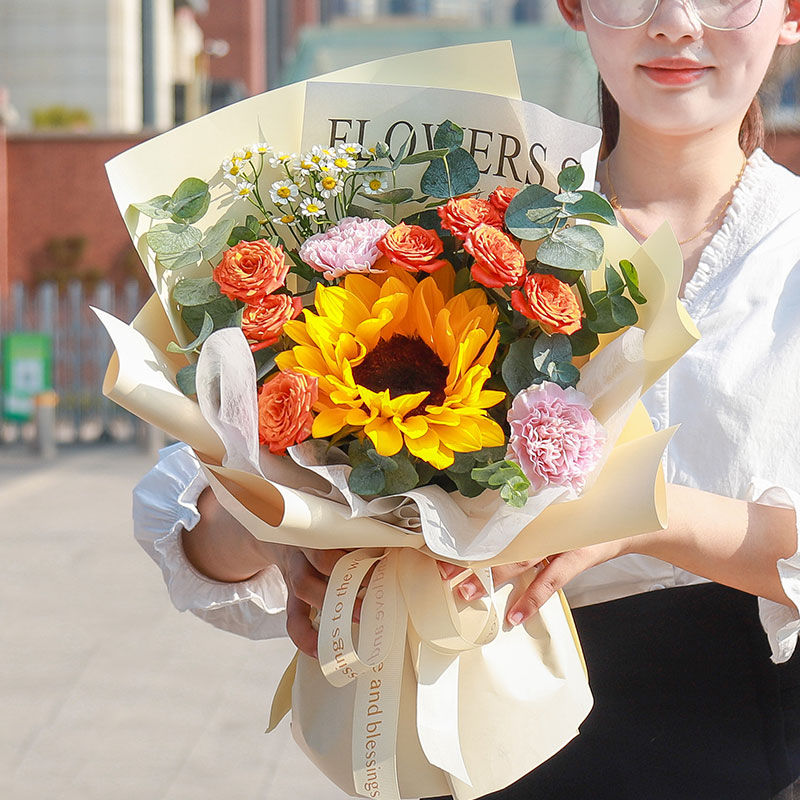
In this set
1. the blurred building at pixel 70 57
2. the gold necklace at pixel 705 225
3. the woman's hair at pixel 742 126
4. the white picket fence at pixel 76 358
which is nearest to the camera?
the gold necklace at pixel 705 225

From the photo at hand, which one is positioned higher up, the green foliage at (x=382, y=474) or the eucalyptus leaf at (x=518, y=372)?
the eucalyptus leaf at (x=518, y=372)

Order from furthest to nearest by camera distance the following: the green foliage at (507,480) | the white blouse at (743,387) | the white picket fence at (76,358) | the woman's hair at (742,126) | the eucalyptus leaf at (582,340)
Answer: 1. the white picket fence at (76,358)
2. the woman's hair at (742,126)
3. the white blouse at (743,387)
4. the eucalyptus leaf at (582,340)
5. the green foliage at (507,480)

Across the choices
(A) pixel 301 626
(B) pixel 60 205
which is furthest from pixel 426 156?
(B) pixel 60 205

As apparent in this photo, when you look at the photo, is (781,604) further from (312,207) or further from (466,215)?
(312,207)


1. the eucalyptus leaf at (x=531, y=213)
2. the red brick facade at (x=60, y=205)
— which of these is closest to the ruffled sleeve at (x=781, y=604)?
the eucalyptus leaf at (x=531, y=213)

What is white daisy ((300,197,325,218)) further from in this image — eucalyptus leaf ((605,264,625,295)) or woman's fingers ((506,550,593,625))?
woman's fingers ((506,550,593,625))

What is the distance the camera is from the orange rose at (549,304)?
42.6 inches

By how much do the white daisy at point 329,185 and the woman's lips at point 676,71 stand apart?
0.36 metres

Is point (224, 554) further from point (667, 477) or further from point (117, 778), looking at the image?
point (117, 778)

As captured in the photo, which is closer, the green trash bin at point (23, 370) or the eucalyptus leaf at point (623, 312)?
the eucalyptus leaf at point (623, 312)

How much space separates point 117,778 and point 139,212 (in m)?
2.95

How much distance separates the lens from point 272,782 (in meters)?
3.74

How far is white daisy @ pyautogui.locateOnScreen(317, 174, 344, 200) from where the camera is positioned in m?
1.18

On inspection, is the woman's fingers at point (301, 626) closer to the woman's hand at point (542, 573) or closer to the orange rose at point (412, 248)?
the woman's hand at point (542, 573)
